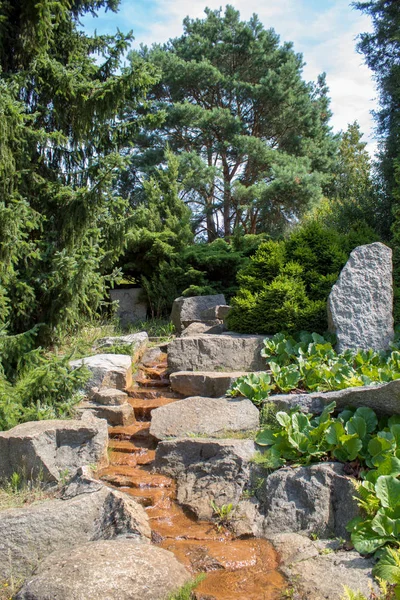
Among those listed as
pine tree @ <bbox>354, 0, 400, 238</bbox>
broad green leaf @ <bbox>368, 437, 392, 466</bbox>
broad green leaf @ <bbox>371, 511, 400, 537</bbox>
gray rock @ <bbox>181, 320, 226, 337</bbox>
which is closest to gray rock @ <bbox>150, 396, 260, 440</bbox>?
broad green leaf @ <bbox>368, 437, 392, 466</bbox>

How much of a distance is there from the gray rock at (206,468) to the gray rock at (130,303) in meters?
5.65

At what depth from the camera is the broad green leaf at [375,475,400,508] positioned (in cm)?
305

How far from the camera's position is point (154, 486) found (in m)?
4.14

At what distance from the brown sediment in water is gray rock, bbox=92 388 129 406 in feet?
1.10

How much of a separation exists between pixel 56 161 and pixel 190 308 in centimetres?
333

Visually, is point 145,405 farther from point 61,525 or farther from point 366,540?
point 366,540

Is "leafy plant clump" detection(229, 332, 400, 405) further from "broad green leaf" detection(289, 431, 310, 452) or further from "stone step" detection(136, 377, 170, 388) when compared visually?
"stone step" detection(136, 377, 170, 388)

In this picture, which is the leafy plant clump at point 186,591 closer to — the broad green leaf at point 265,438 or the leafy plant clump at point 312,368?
the broad green leaf at point 265,438

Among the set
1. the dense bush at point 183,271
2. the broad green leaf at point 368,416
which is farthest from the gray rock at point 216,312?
the broad green leaf at point 368,416

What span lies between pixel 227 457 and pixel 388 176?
24.5ft

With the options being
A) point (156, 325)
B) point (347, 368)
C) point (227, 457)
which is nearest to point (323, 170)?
point (156, 325)

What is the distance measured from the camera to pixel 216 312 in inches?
325

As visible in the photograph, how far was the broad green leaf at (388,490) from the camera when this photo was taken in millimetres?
3055

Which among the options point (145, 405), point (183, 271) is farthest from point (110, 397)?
point (183, 271)
